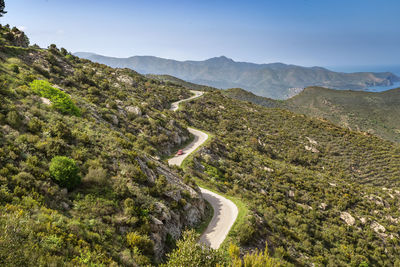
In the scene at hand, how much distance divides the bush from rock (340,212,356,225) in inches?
1324

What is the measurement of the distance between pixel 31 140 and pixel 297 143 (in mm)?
56696

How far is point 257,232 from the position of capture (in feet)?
57.2

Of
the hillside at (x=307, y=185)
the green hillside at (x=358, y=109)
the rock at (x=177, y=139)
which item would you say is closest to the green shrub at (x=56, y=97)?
the hillside at (x=307, y=185)

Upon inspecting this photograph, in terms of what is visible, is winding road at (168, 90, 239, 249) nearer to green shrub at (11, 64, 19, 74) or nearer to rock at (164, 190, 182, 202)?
rock at (164, 190, 182, 202)

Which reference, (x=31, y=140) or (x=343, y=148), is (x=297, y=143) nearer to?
(x=343, y=148)

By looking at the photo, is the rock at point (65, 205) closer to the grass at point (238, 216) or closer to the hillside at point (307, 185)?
the grass at point (238, 216)

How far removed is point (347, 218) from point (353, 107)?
4755 inches

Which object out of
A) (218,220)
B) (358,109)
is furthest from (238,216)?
(358,109)

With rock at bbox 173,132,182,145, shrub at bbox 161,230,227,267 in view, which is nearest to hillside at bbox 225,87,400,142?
rock at bbox 173,132,182,145

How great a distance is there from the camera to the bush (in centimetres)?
1187

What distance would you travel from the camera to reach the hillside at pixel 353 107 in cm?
9994

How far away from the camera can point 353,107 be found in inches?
4774

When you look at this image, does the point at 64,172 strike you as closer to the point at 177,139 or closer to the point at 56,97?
the point at 56,97

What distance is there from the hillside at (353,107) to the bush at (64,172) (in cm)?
10414
